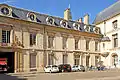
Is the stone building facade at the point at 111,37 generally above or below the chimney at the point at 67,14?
below

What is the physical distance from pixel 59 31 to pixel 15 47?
8.12m

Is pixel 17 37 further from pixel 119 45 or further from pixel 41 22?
pixel 119 45

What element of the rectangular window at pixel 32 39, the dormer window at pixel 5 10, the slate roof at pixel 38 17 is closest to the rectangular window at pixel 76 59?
the slate roof at pixel 38 17

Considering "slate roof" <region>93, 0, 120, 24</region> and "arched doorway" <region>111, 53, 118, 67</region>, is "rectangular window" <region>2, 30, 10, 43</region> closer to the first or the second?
"arched doorway" <region>111, 53, 118, 67</region>

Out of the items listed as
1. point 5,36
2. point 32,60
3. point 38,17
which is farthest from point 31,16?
point 32,60

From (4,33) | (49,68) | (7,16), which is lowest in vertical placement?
(49,68)

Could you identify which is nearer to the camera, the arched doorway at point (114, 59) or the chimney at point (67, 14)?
the arched doorway at point (114, 59)

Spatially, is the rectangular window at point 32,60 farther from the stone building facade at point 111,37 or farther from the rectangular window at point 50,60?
the stone building facade at point 111,37

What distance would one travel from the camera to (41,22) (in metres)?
31.7

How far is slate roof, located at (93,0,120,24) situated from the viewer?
38.7m

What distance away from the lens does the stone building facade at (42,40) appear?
27828 millimetres

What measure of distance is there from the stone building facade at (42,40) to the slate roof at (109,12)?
3.82 m

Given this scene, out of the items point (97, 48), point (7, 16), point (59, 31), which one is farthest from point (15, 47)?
point (97, 48)

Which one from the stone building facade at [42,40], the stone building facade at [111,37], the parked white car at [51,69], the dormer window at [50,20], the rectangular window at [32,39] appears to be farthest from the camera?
the stone building facade at [111,37]
